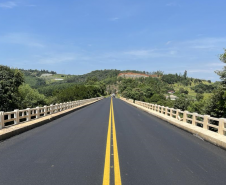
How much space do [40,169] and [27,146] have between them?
2802 mm

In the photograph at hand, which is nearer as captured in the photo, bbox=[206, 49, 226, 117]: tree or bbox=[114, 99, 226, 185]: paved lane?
bbox=[114, 99, 226, 185]: paved lane

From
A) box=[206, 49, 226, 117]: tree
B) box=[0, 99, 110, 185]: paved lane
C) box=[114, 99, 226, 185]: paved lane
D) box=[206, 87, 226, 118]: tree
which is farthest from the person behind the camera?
box=[206, 87, 226, 118]: tree

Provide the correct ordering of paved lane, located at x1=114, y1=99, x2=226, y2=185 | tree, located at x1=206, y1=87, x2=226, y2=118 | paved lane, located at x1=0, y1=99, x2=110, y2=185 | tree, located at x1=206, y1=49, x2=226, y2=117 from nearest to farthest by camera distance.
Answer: paved lane, located at x1=0, y1=99, x2=110, y2=185 < paved lane, located at x1=114, y1=99, x2=226, y2=185 < tree, located at x1=206, y1=49, x2=226, y2=117 < tree, located at x1=206, y1=87, x2=226, y2=118

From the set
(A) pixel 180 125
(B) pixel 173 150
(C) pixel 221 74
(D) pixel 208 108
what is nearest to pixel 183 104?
(D) pixel 208 108

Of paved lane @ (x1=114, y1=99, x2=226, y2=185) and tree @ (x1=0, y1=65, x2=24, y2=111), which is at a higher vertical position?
tree @ (x1=0, y1=65, x2=24, y2=111)

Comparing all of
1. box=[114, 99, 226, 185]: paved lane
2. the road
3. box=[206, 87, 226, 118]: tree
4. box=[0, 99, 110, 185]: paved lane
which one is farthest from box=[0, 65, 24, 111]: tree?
box=[206, 87, 226, 118]: tree

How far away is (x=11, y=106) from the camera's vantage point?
29.1 m

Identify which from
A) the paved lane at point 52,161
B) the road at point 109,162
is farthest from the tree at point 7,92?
the road at point 109,162

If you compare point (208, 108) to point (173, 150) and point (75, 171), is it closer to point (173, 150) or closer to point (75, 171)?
point (173, 150)

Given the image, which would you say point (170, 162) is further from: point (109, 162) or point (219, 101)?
point (219, 101)

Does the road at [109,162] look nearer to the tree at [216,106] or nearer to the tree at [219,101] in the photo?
the tree at [219,101]

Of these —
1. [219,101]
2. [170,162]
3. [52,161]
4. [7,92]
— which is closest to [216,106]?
[219,101]

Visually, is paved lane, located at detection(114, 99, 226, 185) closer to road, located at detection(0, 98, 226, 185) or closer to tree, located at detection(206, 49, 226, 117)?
road, located at detection(0, 98, 226, 185)

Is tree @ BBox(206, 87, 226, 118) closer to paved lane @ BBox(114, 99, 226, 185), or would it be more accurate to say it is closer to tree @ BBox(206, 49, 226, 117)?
tree @ BBox(206, 49, 226, 117)
